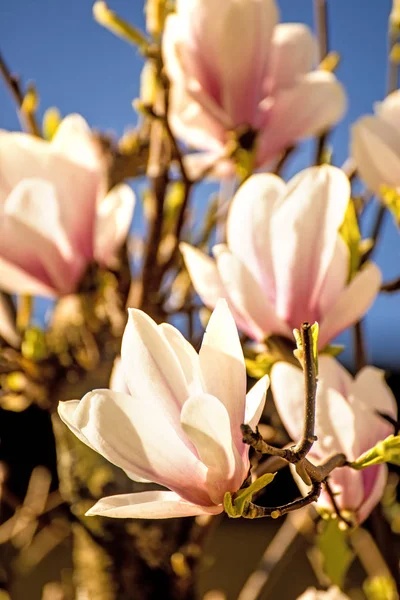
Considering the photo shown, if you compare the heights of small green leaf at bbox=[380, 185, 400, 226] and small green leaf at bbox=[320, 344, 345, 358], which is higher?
small green leaf at bbox=[380, 185, 400, 226]

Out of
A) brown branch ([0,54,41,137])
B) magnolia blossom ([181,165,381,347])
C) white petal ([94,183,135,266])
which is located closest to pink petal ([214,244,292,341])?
magnolia blossom ([181,165,381,347])

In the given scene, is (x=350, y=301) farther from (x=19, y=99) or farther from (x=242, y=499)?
(x=19, y=99)

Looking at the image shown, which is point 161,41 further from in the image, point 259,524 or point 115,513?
point 259,524

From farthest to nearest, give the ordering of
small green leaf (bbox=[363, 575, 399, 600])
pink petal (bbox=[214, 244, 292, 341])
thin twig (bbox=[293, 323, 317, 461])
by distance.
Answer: small green leaf (bbox=[363, 575, 399, 600]) < pink petal (bbox=[214, 244, 292, 341]) < thin twig (bbox=[293, 323, 317, 461])

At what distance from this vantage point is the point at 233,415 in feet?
0.61

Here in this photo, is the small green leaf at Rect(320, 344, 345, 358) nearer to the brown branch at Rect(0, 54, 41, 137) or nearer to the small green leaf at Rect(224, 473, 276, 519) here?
the small green leaf at Rect(224, 473, 276, 519)

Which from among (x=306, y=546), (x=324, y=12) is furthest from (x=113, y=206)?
(x=306, y=546)

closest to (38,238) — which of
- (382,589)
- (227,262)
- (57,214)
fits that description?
(57,214)

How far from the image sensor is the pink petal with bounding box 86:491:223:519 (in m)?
0.18

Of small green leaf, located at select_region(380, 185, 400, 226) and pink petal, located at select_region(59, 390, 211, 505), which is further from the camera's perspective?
small green leaf, located at select_region(380, 185, 400, 226)

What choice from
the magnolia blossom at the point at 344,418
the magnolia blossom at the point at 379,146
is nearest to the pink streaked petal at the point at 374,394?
the magnolia blossom at the point at 344,418

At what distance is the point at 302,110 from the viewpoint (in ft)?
1.27

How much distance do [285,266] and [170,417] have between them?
102mm

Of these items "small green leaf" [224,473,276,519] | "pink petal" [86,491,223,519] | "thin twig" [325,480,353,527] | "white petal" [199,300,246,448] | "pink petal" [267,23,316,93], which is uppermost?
"pink petal" [267,23,316,93]
